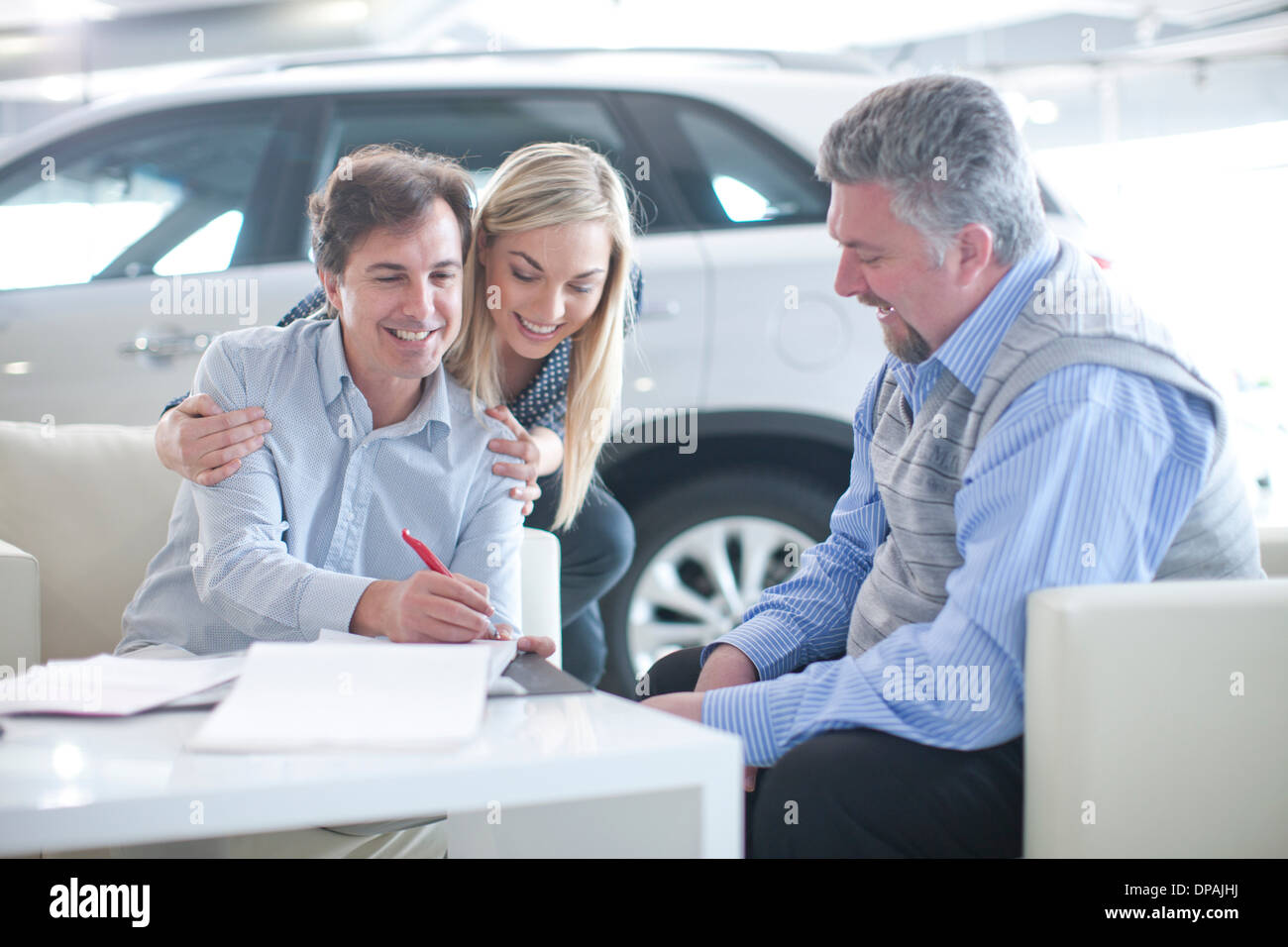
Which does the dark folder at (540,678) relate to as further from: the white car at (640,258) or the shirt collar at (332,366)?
the white car at (640,258)

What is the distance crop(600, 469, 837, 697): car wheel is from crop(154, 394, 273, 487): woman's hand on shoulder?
1.22m

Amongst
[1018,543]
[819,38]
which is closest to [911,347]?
[1018,543]

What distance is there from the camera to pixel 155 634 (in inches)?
55.9

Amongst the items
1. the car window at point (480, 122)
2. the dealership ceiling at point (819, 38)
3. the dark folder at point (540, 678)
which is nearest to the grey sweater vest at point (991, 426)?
the dark folder at point (540, 678)

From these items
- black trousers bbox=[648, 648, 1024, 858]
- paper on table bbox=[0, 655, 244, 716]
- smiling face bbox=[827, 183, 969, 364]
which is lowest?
black trousers bbox=[648, 648, 1024, 858]

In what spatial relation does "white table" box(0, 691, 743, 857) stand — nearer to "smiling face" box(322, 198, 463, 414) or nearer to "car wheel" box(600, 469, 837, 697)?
"smiling face" box(322, 198, 463, 414)

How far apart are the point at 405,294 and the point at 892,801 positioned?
82 cm

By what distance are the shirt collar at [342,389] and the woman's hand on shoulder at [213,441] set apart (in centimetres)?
10

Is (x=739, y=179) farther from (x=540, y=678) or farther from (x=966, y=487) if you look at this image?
(x=540, y=678)

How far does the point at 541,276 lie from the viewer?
1.74m

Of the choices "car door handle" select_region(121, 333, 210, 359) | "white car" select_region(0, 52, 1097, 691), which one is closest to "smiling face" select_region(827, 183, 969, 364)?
"white car" select_region(0, 52, 1097, 691)

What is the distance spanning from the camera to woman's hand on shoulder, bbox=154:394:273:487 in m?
1.35
